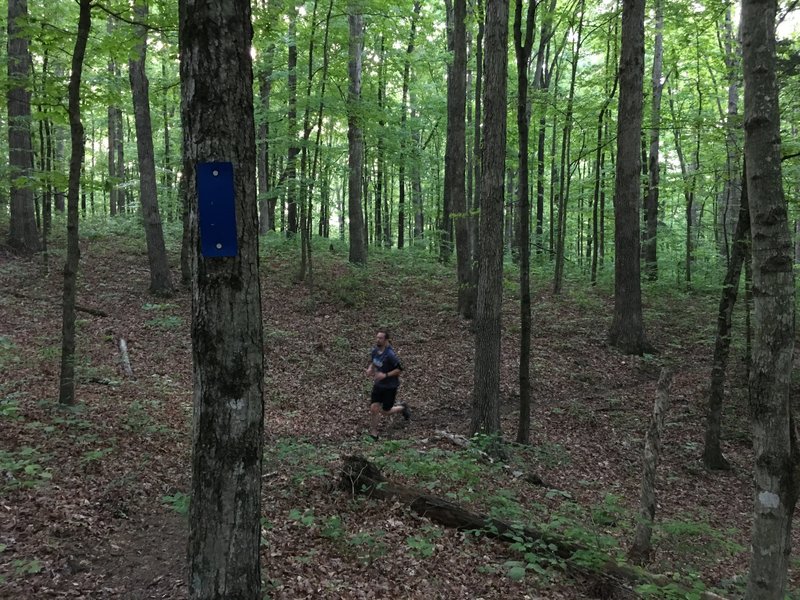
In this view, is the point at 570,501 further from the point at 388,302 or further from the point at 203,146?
the point at 388,302

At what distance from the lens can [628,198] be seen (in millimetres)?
12789

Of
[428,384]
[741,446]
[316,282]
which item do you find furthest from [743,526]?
[316,282]

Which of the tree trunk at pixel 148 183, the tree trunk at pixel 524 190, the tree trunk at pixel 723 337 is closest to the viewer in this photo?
the tree trunk at pixel 723 337

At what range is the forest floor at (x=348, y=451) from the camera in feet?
14.6

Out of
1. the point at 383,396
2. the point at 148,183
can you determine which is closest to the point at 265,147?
the point at 148,183

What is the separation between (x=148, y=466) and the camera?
19.9ft

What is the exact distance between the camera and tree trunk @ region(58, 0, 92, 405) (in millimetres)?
6121

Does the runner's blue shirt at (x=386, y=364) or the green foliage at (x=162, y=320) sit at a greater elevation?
the green foliage at (x=162, y=320)

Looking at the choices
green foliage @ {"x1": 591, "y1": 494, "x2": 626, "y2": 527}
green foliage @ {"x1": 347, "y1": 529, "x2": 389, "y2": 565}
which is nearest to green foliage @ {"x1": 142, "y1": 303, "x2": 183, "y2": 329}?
green foliage @ {"x1": 347, "y1": 529, "x2": 389, "y2": 565}

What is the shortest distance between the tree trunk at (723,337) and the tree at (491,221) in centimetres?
326

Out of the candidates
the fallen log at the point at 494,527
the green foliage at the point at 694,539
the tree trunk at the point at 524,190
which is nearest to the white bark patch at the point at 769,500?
the fallen log at the point at 494,527

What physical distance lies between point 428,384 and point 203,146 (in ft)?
29.9

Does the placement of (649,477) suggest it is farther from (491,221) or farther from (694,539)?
(491,221)

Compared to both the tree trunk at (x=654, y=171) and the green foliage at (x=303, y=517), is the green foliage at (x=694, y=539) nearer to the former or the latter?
the green foliage at (x=303, y=517)
